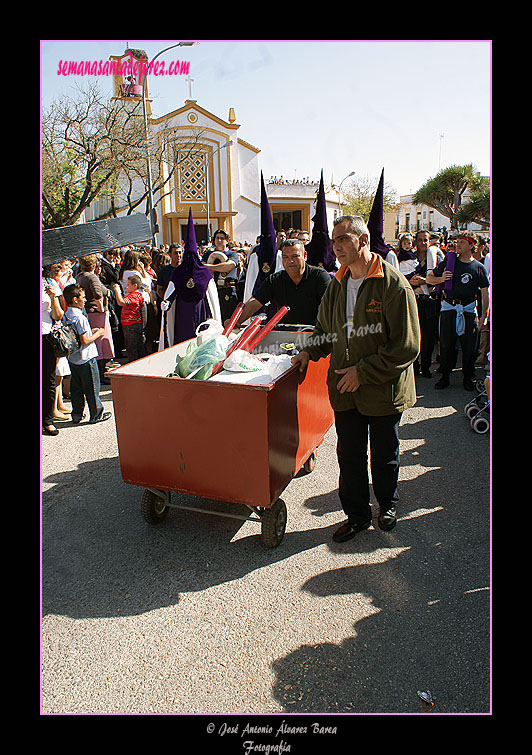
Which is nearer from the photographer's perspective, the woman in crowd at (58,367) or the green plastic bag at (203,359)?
the green plastic bag at (203,359)

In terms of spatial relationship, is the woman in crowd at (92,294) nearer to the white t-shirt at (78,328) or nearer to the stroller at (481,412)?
the white t-shirt at (78,328)

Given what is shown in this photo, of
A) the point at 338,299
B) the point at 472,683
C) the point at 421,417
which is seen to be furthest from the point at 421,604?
the point at 421,417

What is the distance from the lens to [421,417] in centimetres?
656

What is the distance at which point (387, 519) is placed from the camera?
13.2 ft

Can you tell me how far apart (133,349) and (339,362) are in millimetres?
5151

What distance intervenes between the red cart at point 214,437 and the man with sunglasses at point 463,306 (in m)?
4.24

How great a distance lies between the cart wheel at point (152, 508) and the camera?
4078 millimetres

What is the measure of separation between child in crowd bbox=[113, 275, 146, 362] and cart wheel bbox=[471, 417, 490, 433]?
485 cm

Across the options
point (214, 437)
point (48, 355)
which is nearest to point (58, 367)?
point (48, 355)

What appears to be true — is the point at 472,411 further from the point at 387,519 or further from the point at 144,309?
the point at 144,309

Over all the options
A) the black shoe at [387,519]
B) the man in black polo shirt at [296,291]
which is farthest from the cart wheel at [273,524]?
the man in black polo shirt at [296,291]

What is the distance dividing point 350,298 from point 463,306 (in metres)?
4.26

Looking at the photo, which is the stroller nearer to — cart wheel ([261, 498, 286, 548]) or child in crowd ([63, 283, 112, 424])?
cart wheel ([261, 498, 286, 548])

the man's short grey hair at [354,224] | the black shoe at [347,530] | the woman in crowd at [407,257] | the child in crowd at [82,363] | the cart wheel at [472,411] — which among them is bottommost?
the black shoe at [347,530]
